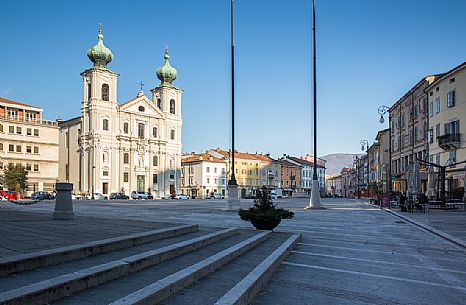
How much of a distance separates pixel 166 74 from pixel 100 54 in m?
17.1

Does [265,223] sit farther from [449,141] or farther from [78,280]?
[449,141]

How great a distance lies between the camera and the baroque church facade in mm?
79688

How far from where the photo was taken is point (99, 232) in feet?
29.3

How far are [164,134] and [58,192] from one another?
80.8 m

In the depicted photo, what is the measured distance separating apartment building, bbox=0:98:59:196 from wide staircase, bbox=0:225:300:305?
2963 inches

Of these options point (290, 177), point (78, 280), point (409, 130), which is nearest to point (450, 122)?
point (409, 130)

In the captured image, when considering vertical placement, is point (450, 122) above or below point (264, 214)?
above

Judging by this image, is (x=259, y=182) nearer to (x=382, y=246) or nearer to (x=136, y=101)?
(x=136, y=101)

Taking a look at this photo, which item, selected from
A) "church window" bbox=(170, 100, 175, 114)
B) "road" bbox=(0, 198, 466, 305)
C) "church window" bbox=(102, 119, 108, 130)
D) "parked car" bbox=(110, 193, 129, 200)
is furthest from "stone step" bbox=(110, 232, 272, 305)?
"church window" bbox=(170, 100, 175, 114)

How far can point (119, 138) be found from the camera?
8306 cm

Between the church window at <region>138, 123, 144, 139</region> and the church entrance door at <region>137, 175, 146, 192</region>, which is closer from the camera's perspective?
the church entrance door at <region>137, 175, 146, 192</region>

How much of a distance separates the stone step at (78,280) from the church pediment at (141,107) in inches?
3189

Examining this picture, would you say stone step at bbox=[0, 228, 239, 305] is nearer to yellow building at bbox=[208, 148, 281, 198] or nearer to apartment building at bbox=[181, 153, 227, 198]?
apartment building at bbox=[181, 153, 227, 198]

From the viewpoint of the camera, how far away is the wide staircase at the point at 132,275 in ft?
14.5
